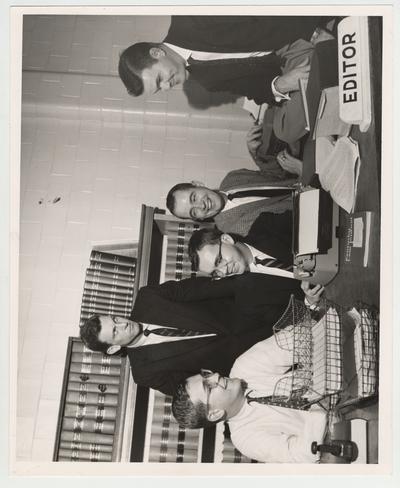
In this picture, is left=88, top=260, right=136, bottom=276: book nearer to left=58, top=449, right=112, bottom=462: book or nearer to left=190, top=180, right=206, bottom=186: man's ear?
left=190, top=180, right=206, bottom=186: man's ear

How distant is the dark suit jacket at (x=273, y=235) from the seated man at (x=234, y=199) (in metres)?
0.02

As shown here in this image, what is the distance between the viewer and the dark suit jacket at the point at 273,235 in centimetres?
194

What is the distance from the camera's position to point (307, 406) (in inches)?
73.0

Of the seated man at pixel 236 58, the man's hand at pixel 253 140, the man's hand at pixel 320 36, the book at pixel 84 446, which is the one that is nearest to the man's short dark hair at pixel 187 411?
the book at pixel 84 446

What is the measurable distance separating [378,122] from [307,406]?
3.19 ft

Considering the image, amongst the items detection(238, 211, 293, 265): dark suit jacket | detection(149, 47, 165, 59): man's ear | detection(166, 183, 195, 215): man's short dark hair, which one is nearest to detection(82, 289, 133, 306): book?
detection(166, 183, 195, 215): man's short dark hair

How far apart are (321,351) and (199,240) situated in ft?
1.79

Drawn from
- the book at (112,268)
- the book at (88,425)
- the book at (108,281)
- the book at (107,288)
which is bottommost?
the book at (88,425)

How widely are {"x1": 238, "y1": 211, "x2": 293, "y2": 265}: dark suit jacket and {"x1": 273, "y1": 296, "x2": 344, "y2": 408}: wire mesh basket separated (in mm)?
164

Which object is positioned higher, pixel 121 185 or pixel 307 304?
pixel 121 185

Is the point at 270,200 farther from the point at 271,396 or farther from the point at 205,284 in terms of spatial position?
the point at 271,396

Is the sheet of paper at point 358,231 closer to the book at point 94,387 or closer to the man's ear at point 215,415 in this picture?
the man's ear at point 215,415

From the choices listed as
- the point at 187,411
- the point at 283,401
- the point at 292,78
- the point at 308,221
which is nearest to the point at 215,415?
the point at 187,411
